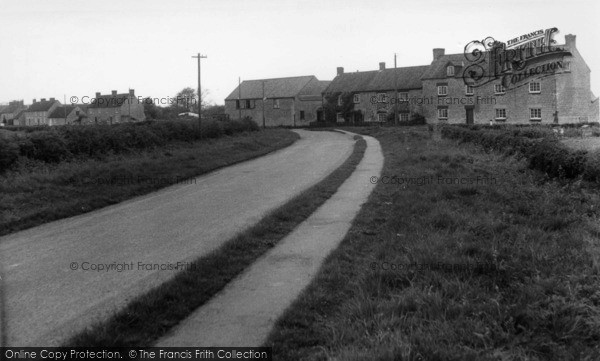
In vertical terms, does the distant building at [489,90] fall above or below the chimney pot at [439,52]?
below

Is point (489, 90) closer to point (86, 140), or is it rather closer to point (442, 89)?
point (442, 89)

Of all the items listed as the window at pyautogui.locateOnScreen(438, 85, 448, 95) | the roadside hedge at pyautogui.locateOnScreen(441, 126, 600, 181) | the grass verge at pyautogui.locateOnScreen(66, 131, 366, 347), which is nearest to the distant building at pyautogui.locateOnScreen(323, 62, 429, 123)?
the window at pyautogui.locateOnScreen(438, 85, 448, 95)

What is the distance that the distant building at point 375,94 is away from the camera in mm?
67125

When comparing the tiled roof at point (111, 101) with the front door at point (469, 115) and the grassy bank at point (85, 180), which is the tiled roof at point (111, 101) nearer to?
the grassy bank at point (85, 180)

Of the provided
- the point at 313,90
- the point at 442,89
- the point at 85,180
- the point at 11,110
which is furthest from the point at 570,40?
the point at 11,110

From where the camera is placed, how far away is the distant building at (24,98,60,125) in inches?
4042

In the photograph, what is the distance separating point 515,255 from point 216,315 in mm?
4076

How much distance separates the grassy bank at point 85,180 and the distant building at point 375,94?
45.3 metres

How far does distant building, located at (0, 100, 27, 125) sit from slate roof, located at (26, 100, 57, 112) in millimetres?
5728

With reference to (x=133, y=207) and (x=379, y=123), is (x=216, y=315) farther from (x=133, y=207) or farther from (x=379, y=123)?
(x=379, y=123)

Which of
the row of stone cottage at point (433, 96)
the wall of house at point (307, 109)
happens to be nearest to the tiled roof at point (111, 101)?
the row of stone cottage at point (433, 96)

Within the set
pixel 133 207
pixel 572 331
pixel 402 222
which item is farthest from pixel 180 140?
pixel 572 331

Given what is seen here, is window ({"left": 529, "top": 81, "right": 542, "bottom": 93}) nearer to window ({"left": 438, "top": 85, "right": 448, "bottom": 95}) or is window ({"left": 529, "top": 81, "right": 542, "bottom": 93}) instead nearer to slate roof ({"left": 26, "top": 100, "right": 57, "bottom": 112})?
window ({"left": 438, "top": 85, "right": 448, "bottom": 95})

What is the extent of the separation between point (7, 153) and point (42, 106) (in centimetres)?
9784
